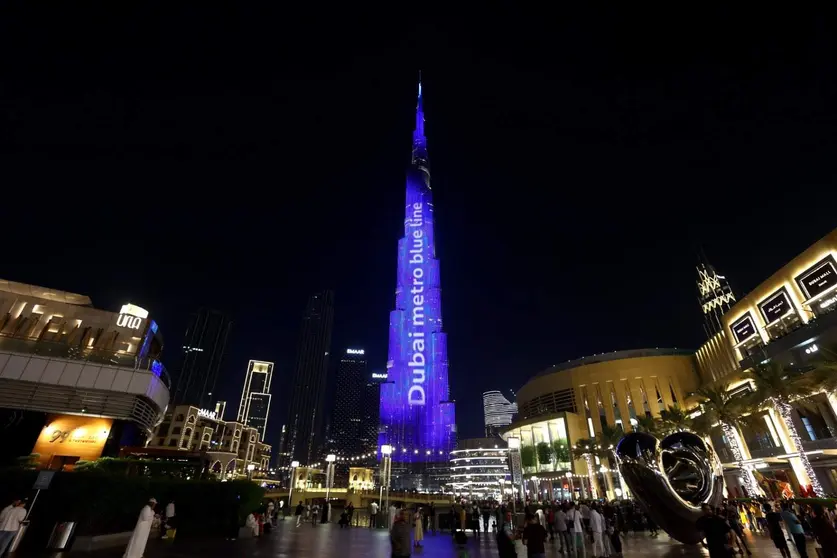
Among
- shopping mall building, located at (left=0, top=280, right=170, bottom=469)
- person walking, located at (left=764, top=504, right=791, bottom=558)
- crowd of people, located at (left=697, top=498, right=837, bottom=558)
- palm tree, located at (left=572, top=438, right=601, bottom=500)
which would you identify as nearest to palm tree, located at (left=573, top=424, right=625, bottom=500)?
palm tree, located at (left=572, top=438, right=601, bottom=500)

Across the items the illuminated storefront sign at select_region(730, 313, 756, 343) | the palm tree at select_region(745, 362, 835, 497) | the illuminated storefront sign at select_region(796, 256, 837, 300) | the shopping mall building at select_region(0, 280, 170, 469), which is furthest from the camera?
the illuminated storefront sign at select_region(730, 313, 756, 343)

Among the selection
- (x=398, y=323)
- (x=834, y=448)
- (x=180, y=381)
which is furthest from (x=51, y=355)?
(x=180, y=381)

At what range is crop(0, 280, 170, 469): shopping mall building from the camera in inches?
1021

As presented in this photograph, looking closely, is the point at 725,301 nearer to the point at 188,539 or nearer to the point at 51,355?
the point at 188,539

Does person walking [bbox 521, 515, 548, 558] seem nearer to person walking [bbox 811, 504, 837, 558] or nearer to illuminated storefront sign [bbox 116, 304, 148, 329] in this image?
person walking [bbox 811, 504, 837, 558]

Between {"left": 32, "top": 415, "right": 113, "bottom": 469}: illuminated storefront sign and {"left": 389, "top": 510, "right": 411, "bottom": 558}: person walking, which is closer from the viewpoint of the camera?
{"left": 389, "top": 510, "right": 411, "bottom": 558}: person walking

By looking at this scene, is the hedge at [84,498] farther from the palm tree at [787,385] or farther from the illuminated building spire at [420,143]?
the illuminated building spire at [420,143]

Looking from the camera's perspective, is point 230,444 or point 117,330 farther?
point 230,444

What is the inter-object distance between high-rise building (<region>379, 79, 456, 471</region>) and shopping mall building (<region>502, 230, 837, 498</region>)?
63.1 ft

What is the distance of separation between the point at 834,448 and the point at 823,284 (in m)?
13.6

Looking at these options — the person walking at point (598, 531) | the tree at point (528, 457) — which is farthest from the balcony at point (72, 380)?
the tree at point (528, 457)

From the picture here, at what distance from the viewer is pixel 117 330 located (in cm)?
3319

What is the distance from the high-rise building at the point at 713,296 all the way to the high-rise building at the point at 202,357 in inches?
6525

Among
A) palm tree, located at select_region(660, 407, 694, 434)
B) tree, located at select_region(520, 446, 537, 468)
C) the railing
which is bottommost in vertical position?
tree, located at select_region(520, 446, 537, 468)
